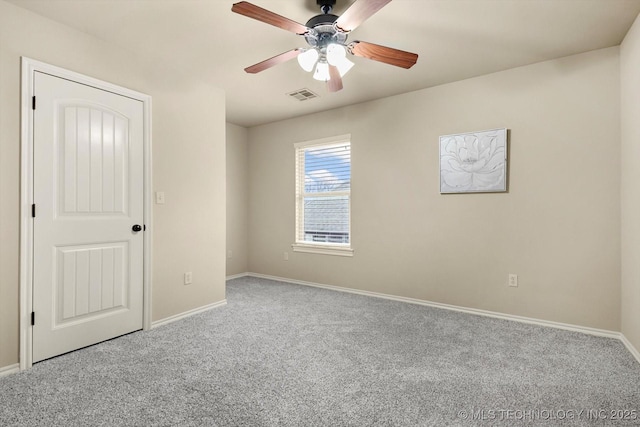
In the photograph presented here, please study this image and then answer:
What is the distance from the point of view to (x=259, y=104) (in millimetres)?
4285

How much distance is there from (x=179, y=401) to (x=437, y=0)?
2.89 meters

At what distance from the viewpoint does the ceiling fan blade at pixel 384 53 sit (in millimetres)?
2207

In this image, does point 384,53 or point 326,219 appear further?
point 326,219

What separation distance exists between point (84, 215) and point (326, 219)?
9.37 feet

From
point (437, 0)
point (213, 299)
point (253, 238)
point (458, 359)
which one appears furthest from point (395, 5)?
point (253, 238)

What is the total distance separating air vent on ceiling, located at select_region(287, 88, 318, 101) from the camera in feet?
12.6

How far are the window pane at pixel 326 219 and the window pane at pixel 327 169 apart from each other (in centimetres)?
16

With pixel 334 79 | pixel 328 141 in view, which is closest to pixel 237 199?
pixel 328 141

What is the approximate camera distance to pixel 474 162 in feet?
11.2

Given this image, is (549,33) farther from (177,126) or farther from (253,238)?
(253,238)

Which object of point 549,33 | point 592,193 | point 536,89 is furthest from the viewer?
point 536,89

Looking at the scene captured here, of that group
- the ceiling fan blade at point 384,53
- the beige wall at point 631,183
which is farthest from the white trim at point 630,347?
the ceiling fan blade at point 384,53

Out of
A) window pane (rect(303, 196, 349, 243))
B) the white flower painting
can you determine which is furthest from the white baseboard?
the white flower painting

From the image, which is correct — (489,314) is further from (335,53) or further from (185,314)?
(185,314)
